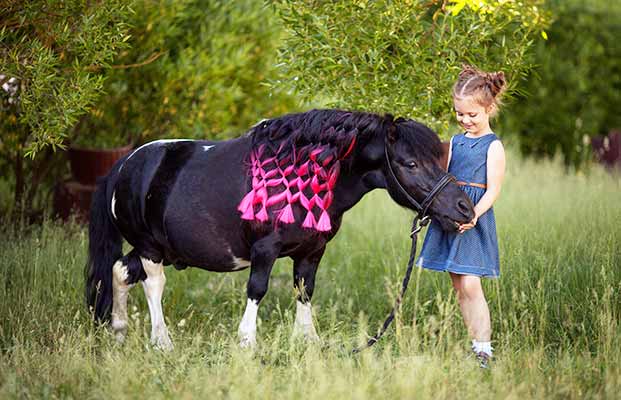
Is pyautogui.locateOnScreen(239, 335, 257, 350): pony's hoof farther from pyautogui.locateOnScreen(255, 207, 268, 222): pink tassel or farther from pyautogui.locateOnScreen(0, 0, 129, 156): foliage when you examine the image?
pyautogui.locateOnScreen(0, 0, 129, 156): foliage

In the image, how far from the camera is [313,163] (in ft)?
13.8

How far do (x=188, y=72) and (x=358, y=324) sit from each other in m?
3.43

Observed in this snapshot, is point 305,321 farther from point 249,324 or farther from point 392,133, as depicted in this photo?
point 392,133

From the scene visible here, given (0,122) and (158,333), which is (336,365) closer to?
(158,333)

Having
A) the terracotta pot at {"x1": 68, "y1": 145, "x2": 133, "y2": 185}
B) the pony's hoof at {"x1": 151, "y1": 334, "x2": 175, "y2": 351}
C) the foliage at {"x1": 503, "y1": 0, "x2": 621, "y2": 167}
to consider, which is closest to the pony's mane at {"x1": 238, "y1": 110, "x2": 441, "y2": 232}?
the pony's hoof at {"x1": 151, "y1": 334, "x2": 175, "y2": 351}

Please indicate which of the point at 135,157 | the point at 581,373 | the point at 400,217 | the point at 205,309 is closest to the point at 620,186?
the point at 400,217

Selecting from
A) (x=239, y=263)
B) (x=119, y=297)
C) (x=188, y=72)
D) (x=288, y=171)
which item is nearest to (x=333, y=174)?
(x=288, y=171)

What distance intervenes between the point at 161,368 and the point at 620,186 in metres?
5.15

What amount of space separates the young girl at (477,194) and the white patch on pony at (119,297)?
1987 mm

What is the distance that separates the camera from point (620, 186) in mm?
7137

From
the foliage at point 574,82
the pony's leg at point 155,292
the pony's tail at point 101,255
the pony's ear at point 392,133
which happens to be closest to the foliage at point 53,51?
the pony's tail at point 101,255

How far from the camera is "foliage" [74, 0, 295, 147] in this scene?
718 cm

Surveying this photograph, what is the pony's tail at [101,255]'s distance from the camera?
4.86m

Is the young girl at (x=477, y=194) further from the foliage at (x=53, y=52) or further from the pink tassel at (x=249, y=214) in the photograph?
the foliage at (x=53, y=52)
